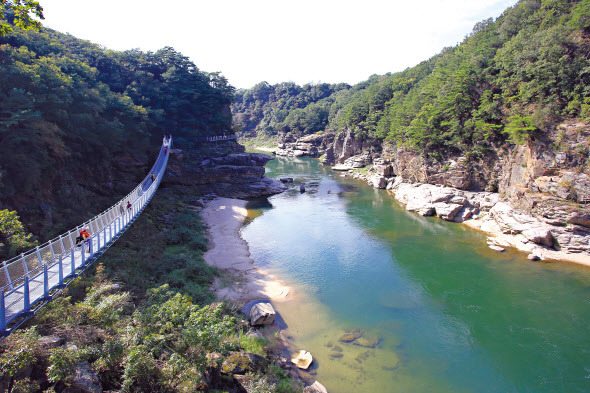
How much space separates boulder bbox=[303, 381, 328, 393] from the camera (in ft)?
31.4

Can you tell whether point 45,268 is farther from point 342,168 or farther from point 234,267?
point 342,168

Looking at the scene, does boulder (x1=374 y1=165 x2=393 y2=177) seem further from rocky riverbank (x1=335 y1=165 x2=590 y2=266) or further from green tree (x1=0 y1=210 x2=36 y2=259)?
green tree (x1=0 y1=210 x2=36 y2=259)

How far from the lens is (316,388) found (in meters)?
9.87

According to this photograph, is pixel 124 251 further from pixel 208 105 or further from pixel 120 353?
pixel 208 105

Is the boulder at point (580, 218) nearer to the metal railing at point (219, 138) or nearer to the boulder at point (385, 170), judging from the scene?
the boulder at point (385, 170)

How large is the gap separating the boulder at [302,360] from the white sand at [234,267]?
13.3ft

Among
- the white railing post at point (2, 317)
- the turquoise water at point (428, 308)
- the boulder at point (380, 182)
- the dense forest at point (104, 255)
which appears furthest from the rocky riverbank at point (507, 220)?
the white railing post at point (2, 317)

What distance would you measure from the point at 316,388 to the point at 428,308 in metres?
7.54

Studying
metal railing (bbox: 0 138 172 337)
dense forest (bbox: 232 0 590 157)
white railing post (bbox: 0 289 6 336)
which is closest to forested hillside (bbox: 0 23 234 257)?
metal railing (bbox: 0 138 172 337)

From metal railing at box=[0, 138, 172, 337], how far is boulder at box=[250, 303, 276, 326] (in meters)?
6.75

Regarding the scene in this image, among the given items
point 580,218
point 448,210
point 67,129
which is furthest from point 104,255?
point 580,218

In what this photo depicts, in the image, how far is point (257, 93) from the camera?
126875 millimetres

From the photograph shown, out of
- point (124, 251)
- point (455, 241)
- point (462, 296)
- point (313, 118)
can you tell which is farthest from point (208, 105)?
point (313, 118)

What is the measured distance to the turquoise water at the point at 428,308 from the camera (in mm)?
10797
